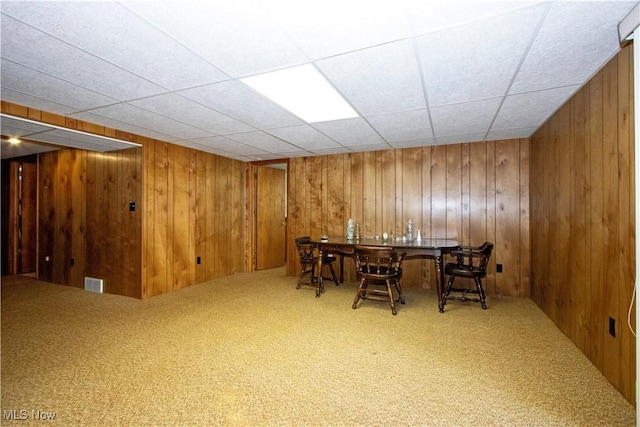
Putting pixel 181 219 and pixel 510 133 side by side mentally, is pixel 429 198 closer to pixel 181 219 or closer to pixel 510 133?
pixel 510 133

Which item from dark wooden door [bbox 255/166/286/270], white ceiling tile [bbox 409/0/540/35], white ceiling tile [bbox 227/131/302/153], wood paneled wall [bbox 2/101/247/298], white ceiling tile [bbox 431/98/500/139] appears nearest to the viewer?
white ceiling tile [bbox 409/0/540/35]

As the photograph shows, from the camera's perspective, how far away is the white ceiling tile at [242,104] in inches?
93.9

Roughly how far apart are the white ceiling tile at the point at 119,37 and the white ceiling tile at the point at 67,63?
0.09 meters

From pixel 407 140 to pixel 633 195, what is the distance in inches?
103

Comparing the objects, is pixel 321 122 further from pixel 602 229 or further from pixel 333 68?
pixel 602 229

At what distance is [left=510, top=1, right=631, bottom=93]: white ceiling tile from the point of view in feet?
4.84

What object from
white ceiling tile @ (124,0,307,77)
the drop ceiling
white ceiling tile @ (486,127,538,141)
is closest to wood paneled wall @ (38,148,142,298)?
the drop ceiling

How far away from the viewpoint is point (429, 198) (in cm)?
443

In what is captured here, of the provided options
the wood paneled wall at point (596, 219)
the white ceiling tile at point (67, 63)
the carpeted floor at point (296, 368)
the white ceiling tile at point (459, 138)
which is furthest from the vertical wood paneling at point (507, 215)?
the white ceiling tile at point (67, 63)

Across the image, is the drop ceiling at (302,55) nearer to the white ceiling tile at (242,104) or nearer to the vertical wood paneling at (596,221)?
the white ceiling tile at (242,104)

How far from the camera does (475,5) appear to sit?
1.43 meters

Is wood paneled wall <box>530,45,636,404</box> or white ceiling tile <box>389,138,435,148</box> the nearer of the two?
wood paneled wall <box>530,45,636,404</box>

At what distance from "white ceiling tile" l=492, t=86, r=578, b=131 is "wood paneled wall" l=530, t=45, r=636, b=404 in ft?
0.31

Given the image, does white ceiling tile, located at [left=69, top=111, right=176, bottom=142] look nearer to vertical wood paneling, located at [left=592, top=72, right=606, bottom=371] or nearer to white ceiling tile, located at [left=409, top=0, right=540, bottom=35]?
white ceiling tile, located at [left=409, top=0, right=540, bottom=35]
